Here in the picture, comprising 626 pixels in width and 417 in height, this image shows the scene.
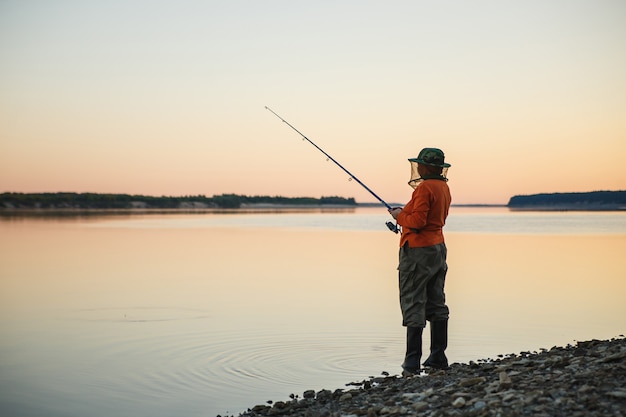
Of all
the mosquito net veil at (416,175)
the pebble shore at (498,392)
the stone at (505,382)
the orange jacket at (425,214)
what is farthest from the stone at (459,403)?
the mosquito net veil at (416,175)

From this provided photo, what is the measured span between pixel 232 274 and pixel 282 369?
8117 mm

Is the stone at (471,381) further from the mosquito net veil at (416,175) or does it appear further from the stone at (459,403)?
the mosquito net veil at (416,175)

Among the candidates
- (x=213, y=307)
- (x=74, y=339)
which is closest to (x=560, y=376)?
(x=74, y=339)

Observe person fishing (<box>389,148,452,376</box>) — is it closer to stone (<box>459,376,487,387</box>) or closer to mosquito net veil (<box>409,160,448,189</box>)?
mosquito net veil (<box>409,160,448,189</box>)

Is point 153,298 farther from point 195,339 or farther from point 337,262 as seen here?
point 337,262

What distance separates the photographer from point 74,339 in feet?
28.5

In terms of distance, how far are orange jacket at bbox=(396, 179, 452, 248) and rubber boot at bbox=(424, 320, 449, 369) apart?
839 millimetres

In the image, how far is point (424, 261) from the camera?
6750 mm

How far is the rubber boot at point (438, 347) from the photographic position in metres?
6.82

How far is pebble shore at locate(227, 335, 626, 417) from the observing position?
447cm

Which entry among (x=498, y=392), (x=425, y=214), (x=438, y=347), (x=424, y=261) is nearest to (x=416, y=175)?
(x=425, y=214)

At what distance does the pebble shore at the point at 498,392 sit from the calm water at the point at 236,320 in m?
0.68

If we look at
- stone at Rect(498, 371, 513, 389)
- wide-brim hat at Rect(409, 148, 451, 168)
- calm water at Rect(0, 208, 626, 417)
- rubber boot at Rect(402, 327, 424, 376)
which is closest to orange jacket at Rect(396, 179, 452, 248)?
wide-brim hat at Rect(409, 148, 451, 168)

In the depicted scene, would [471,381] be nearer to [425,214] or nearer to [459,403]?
[459,403]
